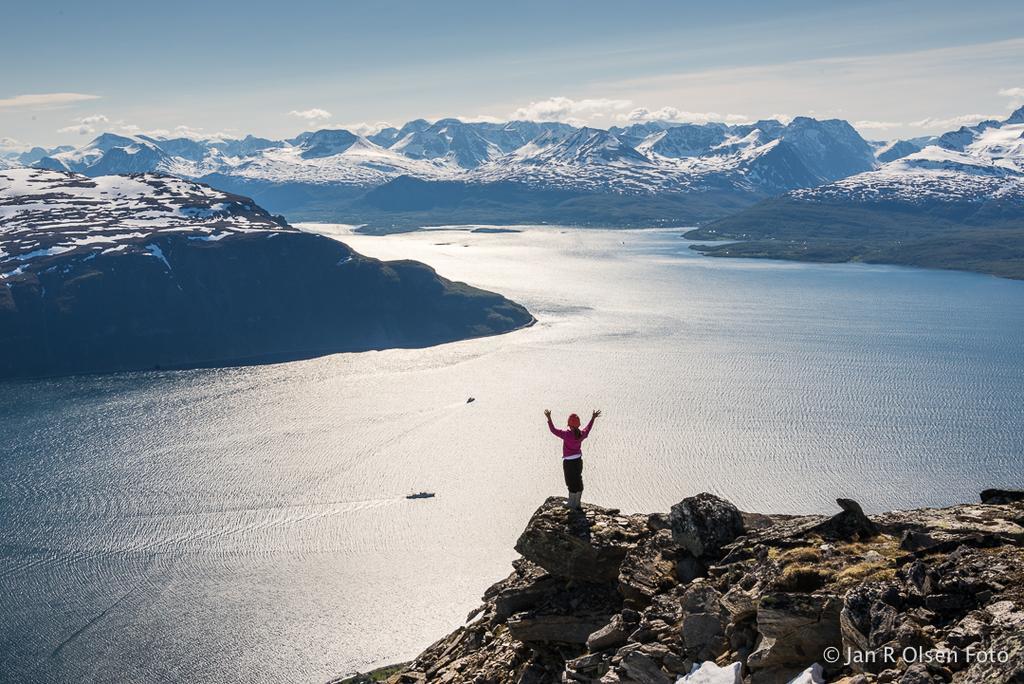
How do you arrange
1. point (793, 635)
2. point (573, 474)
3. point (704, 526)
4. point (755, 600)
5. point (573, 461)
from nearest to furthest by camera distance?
point (793, 635) < point (755, 600) < point (704, 526) < point (573, 474) < point (573, 461)

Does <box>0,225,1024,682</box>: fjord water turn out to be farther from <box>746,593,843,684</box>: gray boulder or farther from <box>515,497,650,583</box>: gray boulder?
<box>746,593,843,684</box>: gray boulder

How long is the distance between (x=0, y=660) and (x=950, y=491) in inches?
3569

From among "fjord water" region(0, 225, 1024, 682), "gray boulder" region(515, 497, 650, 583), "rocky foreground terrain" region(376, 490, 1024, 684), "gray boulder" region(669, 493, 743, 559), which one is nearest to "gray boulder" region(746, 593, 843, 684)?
"rocky foreground terrain" region(376, 490, 1024, 684)

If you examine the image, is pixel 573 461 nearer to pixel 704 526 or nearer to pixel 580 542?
pixel 580 542

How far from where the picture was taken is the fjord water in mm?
69500

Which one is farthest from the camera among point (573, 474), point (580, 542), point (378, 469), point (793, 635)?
point (378, 469)

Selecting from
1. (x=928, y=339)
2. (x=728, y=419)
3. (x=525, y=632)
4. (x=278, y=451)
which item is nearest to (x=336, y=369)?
(x=278, y=451)

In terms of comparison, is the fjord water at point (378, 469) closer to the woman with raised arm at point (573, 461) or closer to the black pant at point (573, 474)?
the woman with raised arm at point (573, 461)

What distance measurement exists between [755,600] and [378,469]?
91.9m

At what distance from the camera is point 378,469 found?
10562 cm

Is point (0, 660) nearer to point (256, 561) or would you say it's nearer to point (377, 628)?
point (256, 561)

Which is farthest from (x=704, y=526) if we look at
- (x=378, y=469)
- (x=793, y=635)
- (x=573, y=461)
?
(x=378, y=469)

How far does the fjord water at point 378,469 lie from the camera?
69.5 m

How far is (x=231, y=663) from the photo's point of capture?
208ft
